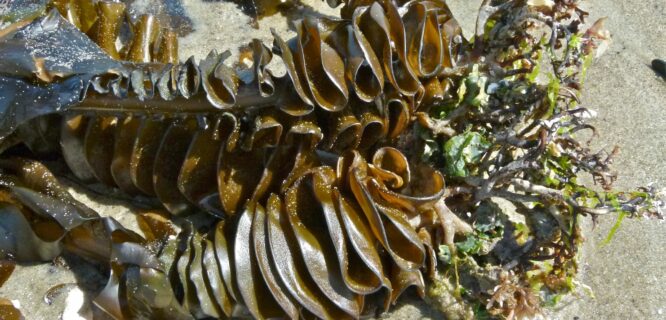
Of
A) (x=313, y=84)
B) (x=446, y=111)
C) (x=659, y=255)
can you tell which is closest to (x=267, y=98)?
(x=313, y=84)

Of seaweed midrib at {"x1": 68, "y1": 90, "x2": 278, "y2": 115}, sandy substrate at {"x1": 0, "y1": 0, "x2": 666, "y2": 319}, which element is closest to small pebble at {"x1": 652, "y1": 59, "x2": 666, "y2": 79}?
sandy substrate at {"x1": 0, "y1": 0, "x2": 666, "y2": 319}

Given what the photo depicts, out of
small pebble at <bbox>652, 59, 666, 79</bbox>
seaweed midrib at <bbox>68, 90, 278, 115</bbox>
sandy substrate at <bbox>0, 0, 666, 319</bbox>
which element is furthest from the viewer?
small pebble at <bbox>652, 59, 666, 79</bbox>

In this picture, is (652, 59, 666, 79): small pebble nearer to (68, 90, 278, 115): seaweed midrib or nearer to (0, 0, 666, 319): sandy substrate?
(0, 0, 666, 319): sandy substrate

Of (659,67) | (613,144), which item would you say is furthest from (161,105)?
(659,67)

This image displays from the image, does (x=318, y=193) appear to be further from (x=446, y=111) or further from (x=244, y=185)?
(x=446, y=111)

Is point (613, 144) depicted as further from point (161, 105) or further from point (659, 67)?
point (161, 105)
